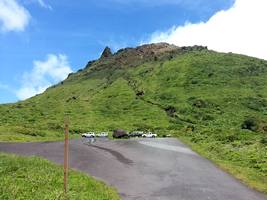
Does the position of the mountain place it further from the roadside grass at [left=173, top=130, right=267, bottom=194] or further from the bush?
the roadside grass at [left=173, top=130, right=267, bottom=194]

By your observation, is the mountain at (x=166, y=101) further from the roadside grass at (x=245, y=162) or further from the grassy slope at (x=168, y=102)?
the roadside grass at (x=245, y=162)

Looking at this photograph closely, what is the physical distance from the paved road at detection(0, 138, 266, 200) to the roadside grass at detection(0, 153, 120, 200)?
1220mm

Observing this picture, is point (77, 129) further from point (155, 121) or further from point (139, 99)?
point (139, 99)

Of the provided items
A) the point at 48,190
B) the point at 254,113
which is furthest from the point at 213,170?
the point at 254,113

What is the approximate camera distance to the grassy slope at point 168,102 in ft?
310

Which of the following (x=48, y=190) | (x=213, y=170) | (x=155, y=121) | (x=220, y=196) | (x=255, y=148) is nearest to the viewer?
(x=48, y=190)

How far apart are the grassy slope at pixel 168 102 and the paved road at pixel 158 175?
81.6ft

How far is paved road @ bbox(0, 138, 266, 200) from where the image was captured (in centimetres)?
2020

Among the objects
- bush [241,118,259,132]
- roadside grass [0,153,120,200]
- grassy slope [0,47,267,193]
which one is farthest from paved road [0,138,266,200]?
bush [241,118,259,132]

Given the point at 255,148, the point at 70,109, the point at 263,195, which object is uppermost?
the point at 70,109

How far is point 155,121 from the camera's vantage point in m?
104

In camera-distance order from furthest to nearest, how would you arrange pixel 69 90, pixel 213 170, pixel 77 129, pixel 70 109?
1. pixel 69 90
2. pixel 70 109
3. pixel 77 129
4. pixel 213 170

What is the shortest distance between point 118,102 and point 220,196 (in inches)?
4462

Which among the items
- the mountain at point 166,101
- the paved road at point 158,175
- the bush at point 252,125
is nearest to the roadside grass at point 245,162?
the paved road at point 158,175
